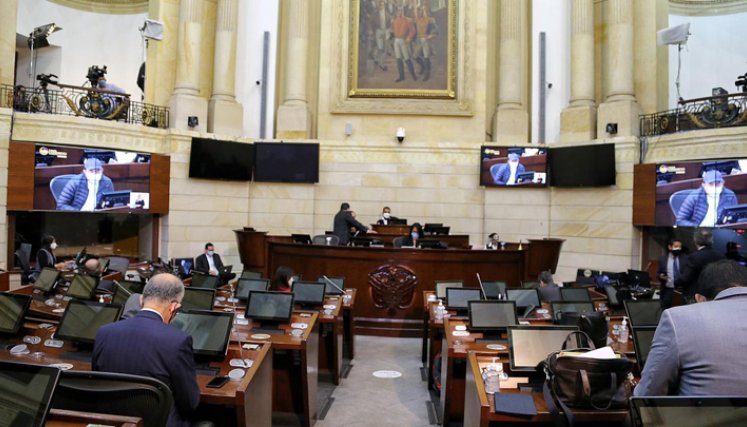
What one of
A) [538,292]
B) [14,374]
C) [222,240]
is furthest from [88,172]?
[14,374]

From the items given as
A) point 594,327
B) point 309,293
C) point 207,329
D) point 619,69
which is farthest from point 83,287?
point 619,69

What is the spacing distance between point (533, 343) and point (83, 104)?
1224 cm

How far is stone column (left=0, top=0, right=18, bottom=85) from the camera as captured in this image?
40.2 feet

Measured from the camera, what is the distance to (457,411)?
5109mm

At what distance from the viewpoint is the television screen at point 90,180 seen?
1214cm

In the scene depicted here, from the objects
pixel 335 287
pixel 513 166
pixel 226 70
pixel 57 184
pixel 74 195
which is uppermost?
pixel 226 70

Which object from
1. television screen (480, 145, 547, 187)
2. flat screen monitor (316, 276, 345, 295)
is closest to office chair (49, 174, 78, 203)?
flat screen monitor (316, 276, 345, 295)

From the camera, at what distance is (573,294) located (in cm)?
675

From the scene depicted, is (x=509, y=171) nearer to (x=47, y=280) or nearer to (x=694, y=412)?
(x=47, y=280)

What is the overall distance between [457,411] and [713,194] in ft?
30.1

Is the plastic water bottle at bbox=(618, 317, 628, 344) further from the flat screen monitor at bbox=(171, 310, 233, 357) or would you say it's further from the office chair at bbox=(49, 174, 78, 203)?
the office chair at bbox=(49, 174, 78, 203)

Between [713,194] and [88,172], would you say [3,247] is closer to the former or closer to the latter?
Answer: [88,172]

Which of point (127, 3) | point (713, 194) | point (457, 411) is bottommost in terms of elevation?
point (457, 411)

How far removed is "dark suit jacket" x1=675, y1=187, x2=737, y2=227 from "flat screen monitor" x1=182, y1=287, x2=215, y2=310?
10.4 metres
